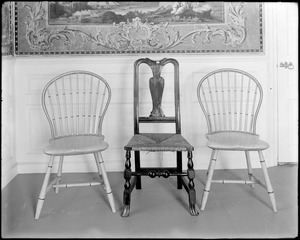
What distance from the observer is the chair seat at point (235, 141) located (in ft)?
7.64

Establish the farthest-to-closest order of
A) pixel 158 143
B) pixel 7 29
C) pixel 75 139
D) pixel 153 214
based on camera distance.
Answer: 1. pixel 7 29
2. pixel 75 139
3. pixel 158 143
4. pixel 153 214

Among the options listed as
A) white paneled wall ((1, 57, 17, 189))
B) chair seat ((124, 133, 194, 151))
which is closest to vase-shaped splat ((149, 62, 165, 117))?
chair seat ((124, 133, 194, 151))

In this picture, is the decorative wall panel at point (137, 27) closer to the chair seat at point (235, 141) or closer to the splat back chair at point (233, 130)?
the splat back chair at point (233, 130)

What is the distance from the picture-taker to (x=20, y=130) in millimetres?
3303

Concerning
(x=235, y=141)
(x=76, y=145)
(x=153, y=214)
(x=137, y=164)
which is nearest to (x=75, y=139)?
(x=76, y=145)

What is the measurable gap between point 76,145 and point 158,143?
1.78 feet

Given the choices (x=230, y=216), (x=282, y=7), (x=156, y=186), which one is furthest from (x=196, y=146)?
(x=282, y=7)

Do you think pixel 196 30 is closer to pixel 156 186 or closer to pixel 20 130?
pixel 156 186

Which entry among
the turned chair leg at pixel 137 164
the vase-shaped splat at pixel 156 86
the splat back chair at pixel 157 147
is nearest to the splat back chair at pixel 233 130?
the splat back chair at pixel 157 147

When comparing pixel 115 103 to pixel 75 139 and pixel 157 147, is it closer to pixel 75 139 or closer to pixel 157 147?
pixel 75 139

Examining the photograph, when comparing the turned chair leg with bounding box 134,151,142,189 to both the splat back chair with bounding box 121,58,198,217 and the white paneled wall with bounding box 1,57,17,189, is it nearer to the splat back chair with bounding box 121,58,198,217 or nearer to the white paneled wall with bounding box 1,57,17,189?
the splat back chair with bounding box 121,58,198,217

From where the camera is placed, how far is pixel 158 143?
244cm

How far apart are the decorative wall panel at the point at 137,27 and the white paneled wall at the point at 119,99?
0.08 m

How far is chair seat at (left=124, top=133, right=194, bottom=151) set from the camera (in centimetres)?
236
